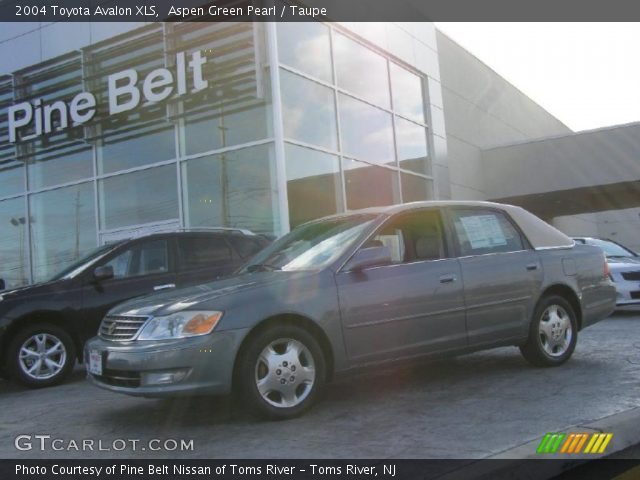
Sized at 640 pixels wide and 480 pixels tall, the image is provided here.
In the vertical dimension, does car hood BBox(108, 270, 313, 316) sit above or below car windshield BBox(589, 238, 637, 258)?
below

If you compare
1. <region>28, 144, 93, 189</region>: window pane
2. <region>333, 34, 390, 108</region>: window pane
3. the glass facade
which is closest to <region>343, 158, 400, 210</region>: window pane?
the glass facade

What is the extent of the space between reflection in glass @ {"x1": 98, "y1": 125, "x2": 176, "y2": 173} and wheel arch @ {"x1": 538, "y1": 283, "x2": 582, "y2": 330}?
9.06m

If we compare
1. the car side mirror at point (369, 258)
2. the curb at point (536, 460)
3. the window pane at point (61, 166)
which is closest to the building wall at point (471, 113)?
the window pane at point (61, 166)

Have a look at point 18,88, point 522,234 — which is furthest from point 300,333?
point 18,88

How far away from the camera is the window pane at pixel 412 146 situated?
53.9 ft

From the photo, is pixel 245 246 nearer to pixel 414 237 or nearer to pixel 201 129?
pixel 414 237

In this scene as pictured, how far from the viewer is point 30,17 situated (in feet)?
49.1

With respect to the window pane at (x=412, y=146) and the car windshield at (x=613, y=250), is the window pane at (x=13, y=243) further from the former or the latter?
the car windshield at (x=613, y=250)

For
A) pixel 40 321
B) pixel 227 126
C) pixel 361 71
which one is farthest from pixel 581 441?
pixel 361 71

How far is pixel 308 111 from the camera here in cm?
1309

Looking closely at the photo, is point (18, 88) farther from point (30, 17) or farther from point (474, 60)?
point (474, 60)

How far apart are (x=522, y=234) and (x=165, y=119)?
9137 mm

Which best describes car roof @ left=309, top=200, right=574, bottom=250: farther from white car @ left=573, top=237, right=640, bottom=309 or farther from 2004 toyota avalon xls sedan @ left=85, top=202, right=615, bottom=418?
white car @ left=573, top=237, right=640, bottom=309

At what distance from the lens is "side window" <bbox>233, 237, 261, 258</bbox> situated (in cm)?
794
